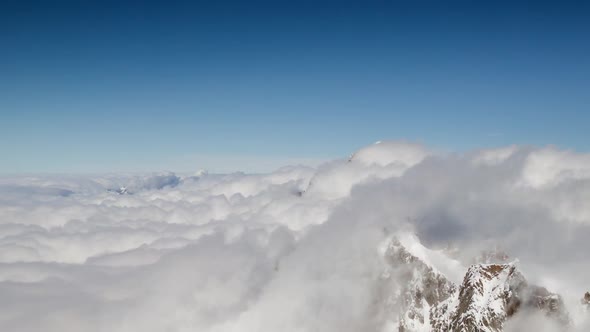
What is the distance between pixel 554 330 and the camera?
153 metres

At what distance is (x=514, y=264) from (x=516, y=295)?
591 inches

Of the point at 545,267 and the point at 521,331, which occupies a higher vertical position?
the point at 545,267

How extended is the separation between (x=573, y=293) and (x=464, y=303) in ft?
162

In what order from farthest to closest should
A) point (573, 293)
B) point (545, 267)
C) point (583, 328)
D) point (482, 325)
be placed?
point (545, 267) < point (482, 325) < point (573, 293) < point (583, 328)

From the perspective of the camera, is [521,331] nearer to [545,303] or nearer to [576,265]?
[545,303]

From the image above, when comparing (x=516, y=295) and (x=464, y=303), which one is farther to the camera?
(x=464, y=303)

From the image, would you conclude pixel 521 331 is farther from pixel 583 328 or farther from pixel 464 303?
pixel 464 303

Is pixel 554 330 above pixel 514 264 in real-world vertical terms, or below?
below

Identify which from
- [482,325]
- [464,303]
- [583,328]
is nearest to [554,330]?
[583,328]

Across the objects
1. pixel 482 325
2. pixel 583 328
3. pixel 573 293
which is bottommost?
pixel 482 325

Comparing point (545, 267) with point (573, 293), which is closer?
point (573, 293)

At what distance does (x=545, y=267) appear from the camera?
183625 millimetres

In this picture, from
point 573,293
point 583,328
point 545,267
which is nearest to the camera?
point 583,328

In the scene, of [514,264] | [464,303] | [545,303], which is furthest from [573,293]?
[464,303]
